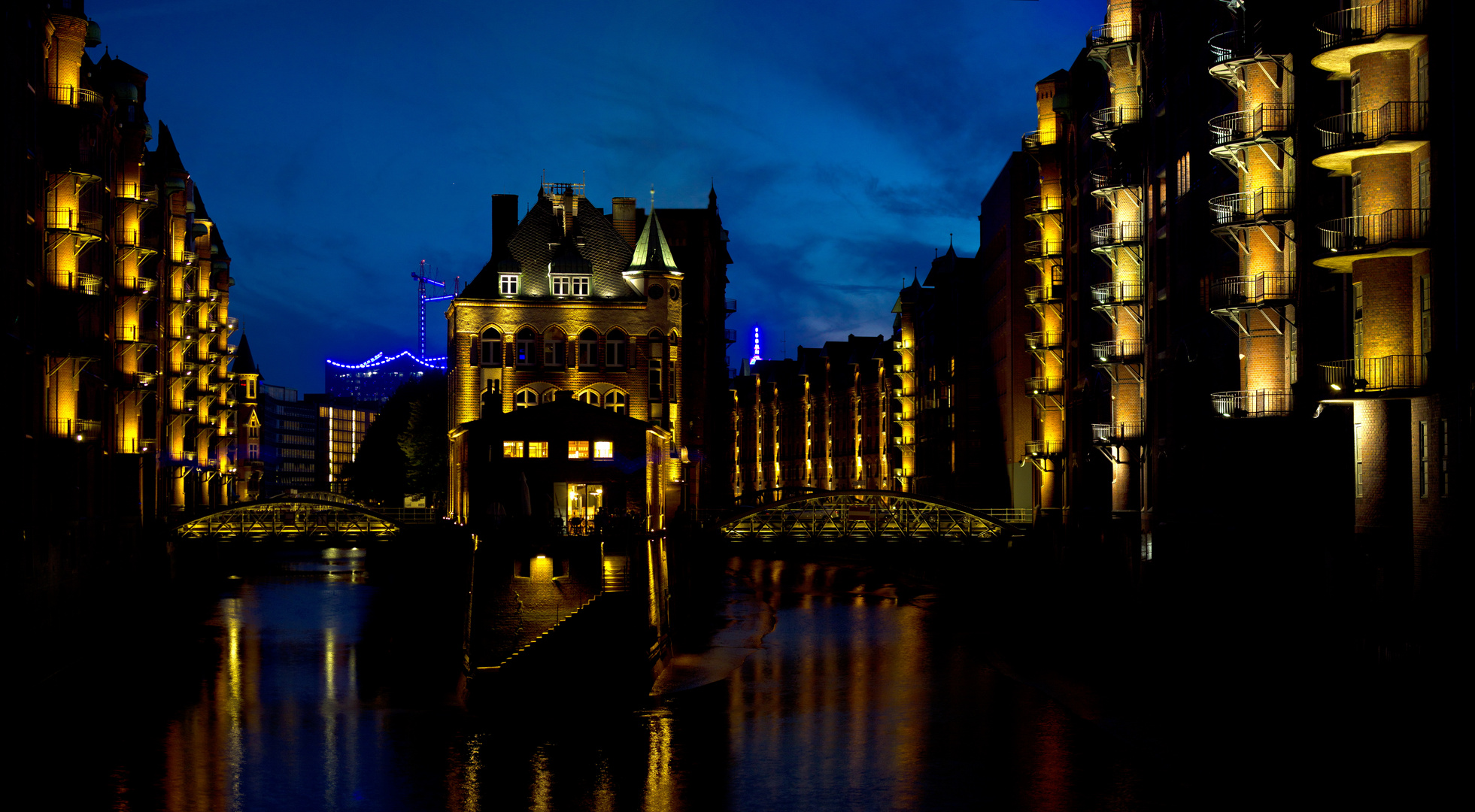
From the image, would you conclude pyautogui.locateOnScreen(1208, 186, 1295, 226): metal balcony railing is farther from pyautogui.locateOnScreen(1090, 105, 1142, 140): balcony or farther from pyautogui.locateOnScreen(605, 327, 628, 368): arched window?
pyautogui.locateOnScreen(605, 327, 628, 368): arched window

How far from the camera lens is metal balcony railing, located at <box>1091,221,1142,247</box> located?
59531 millimetres

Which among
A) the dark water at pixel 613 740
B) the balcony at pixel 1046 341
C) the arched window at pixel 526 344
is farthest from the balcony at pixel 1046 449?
the arched window at pixel 526 344

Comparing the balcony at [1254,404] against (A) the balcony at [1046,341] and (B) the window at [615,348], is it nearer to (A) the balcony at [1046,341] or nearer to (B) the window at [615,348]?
(A) the balcony at [1046,341]

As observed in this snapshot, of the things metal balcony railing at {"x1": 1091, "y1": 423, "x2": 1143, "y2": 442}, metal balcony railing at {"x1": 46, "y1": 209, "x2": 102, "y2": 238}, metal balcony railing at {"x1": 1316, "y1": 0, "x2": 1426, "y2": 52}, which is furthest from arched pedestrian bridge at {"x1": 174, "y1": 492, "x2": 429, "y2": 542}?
metal balcony railing at {"x1": 1316, "y1": 0, "x2": 1426, "y2": 52}

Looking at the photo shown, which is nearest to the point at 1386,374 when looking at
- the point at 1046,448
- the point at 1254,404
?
the point at 1254,404

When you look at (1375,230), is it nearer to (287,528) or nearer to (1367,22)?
(1367,22)

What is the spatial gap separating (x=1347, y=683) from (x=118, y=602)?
49012 mm

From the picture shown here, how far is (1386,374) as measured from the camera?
3344cm

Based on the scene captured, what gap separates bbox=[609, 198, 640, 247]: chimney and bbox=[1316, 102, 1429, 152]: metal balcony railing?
63048 mm

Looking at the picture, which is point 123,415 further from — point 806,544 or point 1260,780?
point 1260,780

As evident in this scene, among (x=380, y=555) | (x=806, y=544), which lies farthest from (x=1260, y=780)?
(x=380, y=555)

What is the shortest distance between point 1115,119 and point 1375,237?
87.4ft

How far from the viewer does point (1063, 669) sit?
4631 centimetres

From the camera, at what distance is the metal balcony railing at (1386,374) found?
1293 inches
